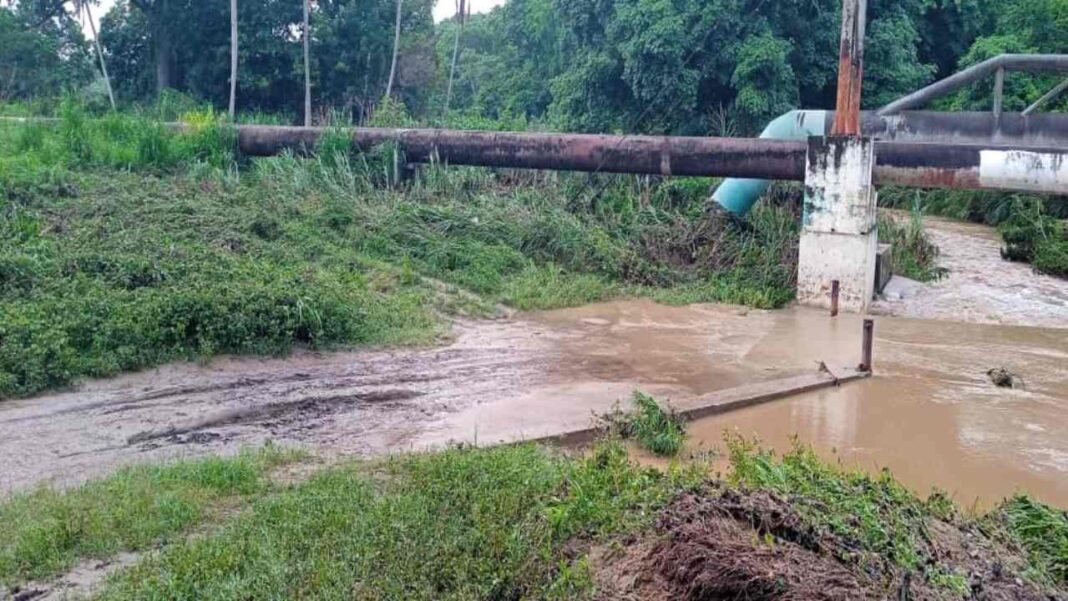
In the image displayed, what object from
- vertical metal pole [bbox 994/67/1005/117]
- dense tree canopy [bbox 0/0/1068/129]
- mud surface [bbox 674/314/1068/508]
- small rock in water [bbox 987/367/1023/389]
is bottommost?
mud surface [bbox 674/314/1068/508]

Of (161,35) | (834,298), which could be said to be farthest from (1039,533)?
(161,35)

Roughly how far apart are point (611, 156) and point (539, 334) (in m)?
4.72

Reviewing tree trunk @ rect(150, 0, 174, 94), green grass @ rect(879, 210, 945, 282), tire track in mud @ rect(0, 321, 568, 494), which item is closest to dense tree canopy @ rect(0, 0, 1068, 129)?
tree trunk @ rect(150, 0, 174, 94)

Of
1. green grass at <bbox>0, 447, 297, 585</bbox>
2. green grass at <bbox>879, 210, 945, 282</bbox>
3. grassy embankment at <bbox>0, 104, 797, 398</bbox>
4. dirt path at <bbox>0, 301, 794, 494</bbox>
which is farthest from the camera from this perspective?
green grass at <bbox>879, 210, 945, 282</bbox>

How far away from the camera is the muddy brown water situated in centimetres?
733

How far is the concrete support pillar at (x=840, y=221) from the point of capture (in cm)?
1300

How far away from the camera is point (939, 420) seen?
8719 millimetres

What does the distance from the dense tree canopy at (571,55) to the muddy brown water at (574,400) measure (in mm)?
10180

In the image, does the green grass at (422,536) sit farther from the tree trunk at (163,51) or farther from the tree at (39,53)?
the tree at (39,53)

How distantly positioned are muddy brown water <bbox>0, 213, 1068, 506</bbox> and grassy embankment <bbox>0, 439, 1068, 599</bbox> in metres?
1.17

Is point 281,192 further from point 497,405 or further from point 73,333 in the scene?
point 497,405

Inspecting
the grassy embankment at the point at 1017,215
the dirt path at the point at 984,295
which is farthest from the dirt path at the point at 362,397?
the grassy embankment at the point at 1017,215

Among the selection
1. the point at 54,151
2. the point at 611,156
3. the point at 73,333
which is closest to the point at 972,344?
the point at 611,156

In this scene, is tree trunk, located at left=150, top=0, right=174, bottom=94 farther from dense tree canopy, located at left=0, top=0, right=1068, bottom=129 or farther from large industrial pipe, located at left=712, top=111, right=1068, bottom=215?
large industrial pipe, located at left=712, top=111, right=1068, bottom=215
